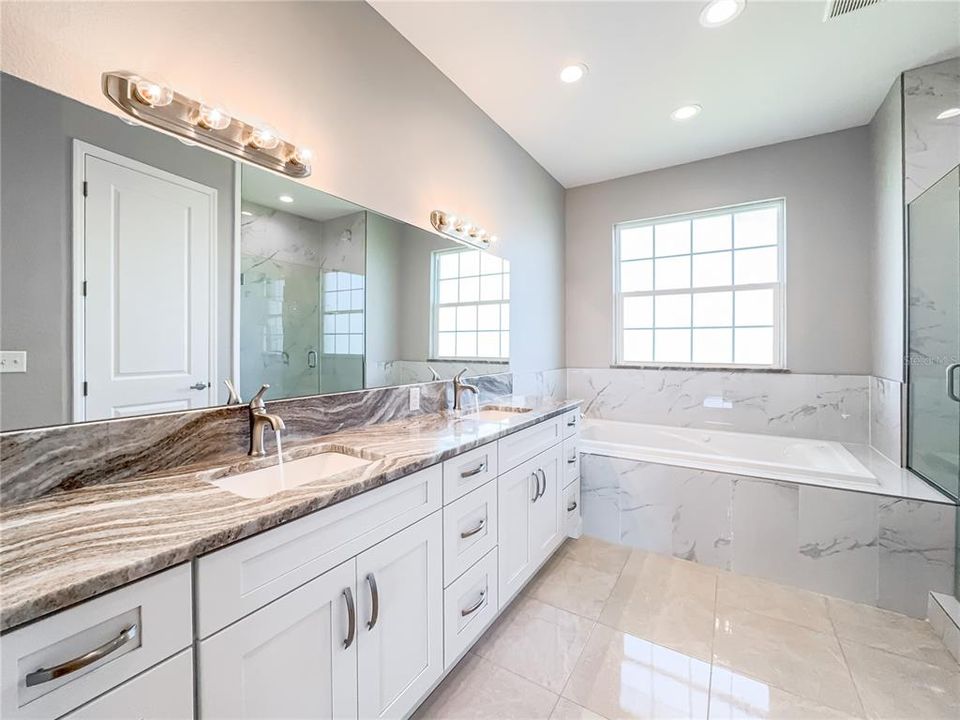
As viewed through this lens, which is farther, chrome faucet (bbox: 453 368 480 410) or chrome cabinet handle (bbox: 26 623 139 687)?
chrome faucet (bbox: 453 368 480 410)

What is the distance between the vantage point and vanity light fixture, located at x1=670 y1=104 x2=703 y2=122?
249 cm

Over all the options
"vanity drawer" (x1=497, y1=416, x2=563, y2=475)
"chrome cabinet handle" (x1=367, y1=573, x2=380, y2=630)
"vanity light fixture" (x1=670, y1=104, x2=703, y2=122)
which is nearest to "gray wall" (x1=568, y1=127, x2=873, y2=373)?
"vanity light fixture" (x1=670, y1=104, x2=703, y2=122)

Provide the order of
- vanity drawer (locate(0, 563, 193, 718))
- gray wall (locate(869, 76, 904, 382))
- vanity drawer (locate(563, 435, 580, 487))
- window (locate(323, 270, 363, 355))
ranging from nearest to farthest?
vanity drawer (locate(0, 563, 193, 718)) → window (locate(323, 270, 363, 355)) → gray wall (locate(869, 76, 904, 382)) → vanity drawer (locate(563, 435, 580, 487))

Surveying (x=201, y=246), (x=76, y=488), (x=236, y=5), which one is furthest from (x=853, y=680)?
(x=236, y=5)

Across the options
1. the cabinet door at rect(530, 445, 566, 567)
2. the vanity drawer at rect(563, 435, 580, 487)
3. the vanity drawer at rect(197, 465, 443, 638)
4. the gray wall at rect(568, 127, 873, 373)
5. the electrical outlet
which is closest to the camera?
the vanity drawer at rect(197, 465, 443, 638)

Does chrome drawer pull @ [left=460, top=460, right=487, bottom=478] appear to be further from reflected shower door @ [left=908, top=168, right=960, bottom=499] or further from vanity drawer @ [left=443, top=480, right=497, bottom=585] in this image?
reflected shower door @ [left=908, top=168, right=960, bottom=499]

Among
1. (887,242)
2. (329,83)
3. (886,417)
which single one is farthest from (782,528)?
(329,83)

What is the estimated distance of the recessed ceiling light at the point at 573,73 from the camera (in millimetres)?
2133

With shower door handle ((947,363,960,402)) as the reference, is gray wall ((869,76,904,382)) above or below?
above

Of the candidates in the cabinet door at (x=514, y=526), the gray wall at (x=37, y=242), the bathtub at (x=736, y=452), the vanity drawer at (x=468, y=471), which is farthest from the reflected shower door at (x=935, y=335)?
the gray wall at (x=37, y=242)

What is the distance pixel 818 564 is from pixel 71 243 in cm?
321

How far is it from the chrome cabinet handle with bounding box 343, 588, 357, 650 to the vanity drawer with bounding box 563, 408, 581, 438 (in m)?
1.56

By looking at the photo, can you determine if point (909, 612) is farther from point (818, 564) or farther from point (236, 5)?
point (236, 5)

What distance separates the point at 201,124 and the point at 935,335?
10.8ft
